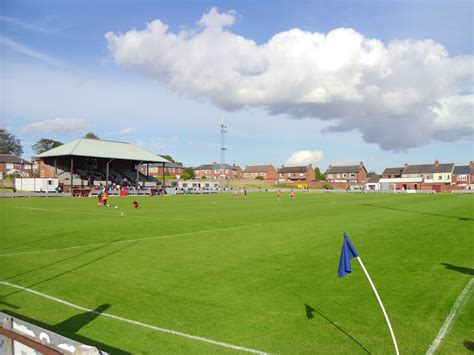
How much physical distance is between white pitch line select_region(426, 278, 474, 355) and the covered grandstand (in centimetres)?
6771

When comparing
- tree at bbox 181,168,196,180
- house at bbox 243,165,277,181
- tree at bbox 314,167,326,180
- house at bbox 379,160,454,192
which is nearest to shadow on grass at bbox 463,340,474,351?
house at bbox 379,160,454,192

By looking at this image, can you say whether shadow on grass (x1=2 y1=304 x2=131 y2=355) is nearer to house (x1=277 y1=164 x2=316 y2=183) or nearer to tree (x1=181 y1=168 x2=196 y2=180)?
tree (x1=181 y1=168 x2=196 y2=180)

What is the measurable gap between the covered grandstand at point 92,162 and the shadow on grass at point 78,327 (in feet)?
217

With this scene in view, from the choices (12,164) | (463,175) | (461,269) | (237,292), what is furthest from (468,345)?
(463,175)

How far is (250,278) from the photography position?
36.1 ft

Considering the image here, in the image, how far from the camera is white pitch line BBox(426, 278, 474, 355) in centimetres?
643

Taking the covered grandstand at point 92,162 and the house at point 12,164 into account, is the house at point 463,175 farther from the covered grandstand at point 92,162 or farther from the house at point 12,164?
the house at point 12,164

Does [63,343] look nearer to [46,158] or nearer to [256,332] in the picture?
[256,332]

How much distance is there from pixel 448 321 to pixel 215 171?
543 feet

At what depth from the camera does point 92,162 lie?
285ft

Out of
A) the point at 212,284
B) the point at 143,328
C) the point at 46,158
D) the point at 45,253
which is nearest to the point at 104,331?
the point at 143,328

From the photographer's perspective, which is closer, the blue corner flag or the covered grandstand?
the blue corner flag

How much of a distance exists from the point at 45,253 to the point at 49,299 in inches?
240

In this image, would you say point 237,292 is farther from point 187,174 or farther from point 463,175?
point 463,175
